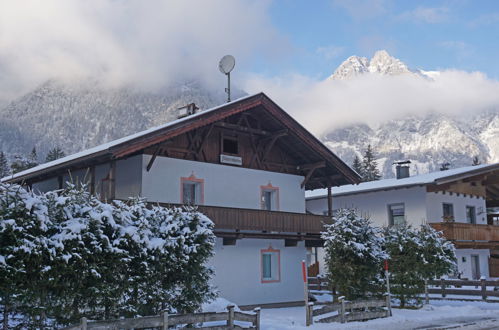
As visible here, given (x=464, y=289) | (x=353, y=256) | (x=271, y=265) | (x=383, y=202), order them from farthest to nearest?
(x=383, y=202) < (x=464, y=289) < (x=271, y=265) < (x=353, y=256)

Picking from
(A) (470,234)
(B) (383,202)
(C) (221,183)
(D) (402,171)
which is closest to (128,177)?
(C) (221,183)

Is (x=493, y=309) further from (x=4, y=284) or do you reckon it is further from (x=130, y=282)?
(x=4, y=284)

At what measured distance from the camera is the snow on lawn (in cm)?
1794

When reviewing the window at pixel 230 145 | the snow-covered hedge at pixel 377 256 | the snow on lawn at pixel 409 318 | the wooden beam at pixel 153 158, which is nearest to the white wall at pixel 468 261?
the snow on lawn at pixel 409 318

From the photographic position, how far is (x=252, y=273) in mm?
25578

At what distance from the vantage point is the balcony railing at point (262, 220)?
22.5 m

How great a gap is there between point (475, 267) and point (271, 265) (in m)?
17.4

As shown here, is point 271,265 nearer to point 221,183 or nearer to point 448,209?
point 221,183

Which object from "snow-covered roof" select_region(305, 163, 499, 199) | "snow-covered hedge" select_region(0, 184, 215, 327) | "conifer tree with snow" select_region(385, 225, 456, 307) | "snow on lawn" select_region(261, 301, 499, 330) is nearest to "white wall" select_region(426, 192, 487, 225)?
"snow-covered roof" select_region(305, 163, 499, 199)

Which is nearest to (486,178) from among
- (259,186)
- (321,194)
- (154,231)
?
(321,194)

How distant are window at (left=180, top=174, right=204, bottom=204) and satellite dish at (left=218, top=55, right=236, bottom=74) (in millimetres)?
6147

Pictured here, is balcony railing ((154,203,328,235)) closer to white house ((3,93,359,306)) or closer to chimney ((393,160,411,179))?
white house ((3,93,359,306))

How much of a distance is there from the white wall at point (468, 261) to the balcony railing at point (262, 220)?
12.9 metres

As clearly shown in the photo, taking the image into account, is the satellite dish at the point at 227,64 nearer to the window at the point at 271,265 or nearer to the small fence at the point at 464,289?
the window at the point at 271,265
